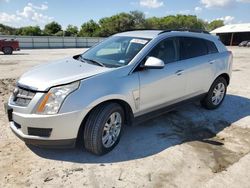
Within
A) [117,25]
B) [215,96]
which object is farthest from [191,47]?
[117,25]

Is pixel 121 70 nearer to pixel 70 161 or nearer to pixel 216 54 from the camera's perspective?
pixel 70 161

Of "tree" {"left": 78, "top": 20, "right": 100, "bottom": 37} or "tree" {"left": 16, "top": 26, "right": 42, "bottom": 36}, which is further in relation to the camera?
"tree" {"left": 78, "top": 20, "right": 100, "bottom": 37}

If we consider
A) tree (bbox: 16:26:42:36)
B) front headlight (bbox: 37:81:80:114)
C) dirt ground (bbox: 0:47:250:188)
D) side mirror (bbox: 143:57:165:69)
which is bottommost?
dirt ground (bbox: 0:47:250:188)

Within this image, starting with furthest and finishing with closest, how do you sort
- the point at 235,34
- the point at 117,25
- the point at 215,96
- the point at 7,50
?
the point at 117,25
the point at 235,34
the point at 7,50
the point at 215,96

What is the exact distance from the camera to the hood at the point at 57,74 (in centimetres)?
346

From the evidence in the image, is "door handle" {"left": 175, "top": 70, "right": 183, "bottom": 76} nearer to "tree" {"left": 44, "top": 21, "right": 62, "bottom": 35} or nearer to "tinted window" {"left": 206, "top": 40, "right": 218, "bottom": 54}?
"tinted window" {"left": 206, "top": 40, "right": 218, "bottom": 54}

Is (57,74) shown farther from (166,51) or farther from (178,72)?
(178,72)

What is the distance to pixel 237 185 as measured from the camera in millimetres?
3238

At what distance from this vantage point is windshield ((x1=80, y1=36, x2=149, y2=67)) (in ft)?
13.7

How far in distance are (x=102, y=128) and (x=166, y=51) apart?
6.16 feet

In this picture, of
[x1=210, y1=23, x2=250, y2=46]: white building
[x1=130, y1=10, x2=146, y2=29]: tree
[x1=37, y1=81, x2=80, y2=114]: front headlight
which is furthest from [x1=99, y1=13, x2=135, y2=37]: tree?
[x1=37, y1=81, x2=80, y2=114]: front headlight

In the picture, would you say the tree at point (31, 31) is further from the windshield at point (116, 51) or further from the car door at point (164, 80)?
the car door at point (164, 80)

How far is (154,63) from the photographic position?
3967mm

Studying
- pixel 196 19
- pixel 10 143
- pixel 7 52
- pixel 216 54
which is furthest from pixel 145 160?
pixel 196 19
